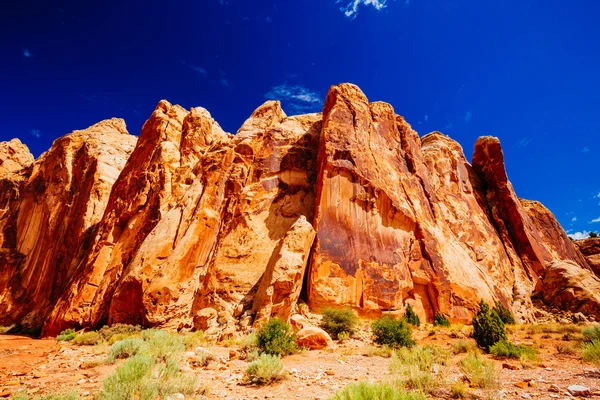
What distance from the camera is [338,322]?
1443 centimetres

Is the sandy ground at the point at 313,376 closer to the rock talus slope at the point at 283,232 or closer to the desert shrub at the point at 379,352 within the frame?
the desert shrub at the point at 379,352

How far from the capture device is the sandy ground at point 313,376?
586 cm

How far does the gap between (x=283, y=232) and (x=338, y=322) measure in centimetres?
870

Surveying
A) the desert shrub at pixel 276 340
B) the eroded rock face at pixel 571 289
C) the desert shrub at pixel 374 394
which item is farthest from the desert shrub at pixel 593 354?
the eroded rock face at pixel 571 289

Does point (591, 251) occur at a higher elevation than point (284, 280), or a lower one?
higher

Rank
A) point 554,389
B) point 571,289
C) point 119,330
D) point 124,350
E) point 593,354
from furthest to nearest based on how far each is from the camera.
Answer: point 571,289, point 119,330, point 124,350, point 593,354, point 554,389

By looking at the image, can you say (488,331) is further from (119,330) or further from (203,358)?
(119,330)

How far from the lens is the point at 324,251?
719 inches

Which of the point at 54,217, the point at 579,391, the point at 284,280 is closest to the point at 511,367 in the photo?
the point at 579,391

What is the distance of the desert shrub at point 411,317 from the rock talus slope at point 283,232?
705 mm

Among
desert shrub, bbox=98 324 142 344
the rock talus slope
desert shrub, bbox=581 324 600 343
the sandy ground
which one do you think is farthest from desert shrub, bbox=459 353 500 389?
desert shrub, bbox=98 324 142 344

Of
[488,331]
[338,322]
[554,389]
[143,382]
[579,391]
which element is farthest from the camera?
[338,322]

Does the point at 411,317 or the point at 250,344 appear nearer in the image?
the point at 250,344

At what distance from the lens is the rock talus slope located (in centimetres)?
1767
